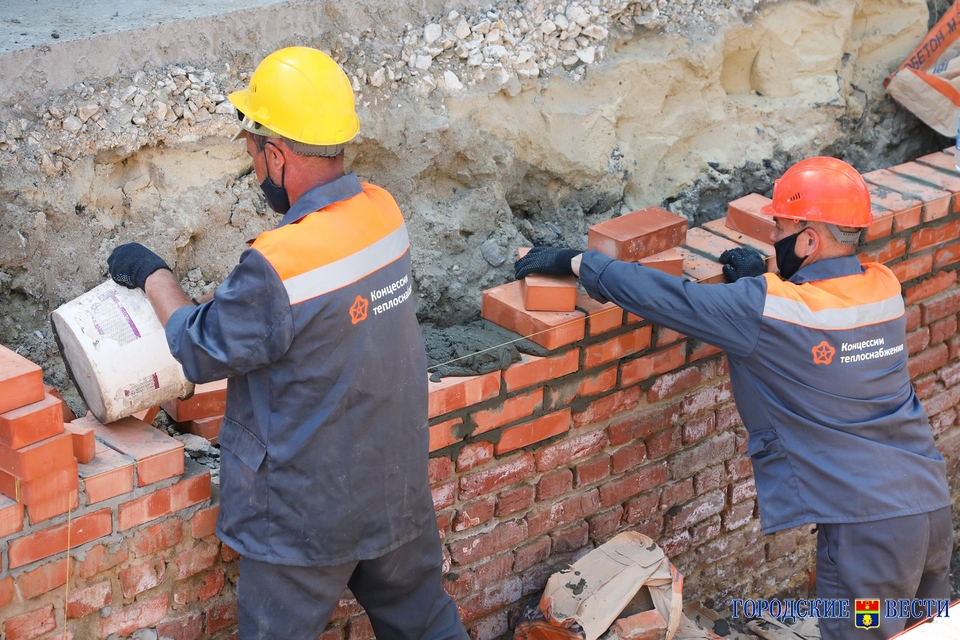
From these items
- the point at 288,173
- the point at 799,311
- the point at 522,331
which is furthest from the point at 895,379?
the point at 288,173

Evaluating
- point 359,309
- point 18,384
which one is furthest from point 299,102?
point 18,384

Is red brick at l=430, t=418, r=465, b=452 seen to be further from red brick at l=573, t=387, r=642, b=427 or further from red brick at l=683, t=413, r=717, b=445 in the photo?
red brick at l=683, t=413, r=717, b=445

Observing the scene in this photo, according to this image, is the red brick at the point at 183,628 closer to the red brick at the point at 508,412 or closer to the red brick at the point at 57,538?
the red brick at the point at 57,538

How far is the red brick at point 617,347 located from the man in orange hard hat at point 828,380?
300 millimetres

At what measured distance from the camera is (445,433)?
3.24m

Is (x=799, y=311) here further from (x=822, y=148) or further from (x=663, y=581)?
(x=822, y=148)

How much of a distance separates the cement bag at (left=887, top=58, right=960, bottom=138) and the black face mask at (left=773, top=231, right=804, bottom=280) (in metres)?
2.12

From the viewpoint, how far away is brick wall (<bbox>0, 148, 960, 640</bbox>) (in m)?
2.64

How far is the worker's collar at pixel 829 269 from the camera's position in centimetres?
319

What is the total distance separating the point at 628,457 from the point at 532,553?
50cm

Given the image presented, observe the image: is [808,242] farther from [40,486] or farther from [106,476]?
[40,486]

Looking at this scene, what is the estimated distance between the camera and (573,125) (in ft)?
13.8

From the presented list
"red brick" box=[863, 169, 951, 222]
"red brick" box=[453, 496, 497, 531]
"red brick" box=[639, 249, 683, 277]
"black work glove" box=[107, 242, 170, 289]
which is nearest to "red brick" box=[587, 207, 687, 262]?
"red brick" box=[639, 249, 683, 277]

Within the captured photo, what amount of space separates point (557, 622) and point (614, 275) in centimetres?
115
